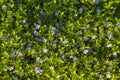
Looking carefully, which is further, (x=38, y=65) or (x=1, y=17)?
(x=1, y=17)

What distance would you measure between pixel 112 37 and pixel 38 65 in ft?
3.87

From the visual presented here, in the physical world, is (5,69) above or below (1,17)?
below

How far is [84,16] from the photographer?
5609 mm

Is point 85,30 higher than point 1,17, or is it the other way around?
point 1,17

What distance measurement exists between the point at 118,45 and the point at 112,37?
15 centimetres

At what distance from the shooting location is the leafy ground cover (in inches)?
202

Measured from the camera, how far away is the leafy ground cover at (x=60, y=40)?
513 centimetres

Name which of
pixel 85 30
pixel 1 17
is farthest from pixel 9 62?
pixel 85 30

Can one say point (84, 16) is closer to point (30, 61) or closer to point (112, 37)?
point (112, 37)

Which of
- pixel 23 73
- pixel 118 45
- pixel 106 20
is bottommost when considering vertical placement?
pixel 23 73

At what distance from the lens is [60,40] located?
5.34m

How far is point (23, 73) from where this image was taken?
5160 mm

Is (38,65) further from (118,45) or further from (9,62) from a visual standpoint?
(118,45)

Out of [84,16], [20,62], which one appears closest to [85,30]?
[84,16]
